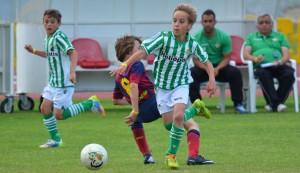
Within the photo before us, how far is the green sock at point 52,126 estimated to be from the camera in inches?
440

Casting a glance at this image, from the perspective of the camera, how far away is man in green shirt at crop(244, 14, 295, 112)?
1625cm

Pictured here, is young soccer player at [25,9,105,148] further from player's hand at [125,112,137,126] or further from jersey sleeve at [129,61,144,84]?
player's hand at [125,112,137,126]

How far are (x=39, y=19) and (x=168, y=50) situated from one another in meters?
8.41

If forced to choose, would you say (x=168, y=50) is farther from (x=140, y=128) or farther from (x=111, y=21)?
(x=111, y=21)

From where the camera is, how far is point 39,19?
55.7 feet

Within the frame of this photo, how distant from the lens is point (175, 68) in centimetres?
901

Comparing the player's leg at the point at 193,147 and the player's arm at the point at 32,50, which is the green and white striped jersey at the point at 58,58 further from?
the player's leg at the point at 193,147

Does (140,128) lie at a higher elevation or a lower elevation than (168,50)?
lower

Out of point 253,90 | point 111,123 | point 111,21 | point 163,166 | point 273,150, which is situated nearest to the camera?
point 163,166

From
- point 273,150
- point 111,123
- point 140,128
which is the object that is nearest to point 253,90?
point 111,123

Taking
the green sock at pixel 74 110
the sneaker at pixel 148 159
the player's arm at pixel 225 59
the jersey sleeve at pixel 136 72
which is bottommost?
the sneaker at pixel 148 159

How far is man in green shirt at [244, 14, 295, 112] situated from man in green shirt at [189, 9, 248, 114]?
0.45m

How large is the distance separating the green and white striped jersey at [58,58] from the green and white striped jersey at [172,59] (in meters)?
2.84

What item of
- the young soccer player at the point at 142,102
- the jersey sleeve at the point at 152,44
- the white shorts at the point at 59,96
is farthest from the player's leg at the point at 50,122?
the jersey sleeve at the point at 152,44
